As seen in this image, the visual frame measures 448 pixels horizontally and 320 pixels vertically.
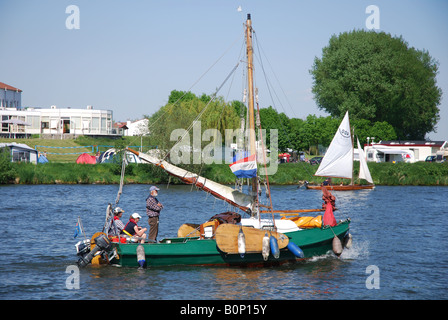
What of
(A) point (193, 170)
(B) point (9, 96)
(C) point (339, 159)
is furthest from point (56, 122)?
(C) point (339, 159)

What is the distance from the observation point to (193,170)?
61.9m

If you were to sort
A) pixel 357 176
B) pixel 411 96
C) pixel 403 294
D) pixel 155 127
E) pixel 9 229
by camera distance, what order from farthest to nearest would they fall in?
pixel 411 96
pixel 357 176
pixel 155 127
pixel 9 229
pixel 403 294

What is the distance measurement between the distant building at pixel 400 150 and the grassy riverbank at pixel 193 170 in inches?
446

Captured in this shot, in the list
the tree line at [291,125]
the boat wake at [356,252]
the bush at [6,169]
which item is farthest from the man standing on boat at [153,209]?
the tree line at [291,125]

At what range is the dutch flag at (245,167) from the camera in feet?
76.5

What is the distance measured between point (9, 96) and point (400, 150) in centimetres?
7283

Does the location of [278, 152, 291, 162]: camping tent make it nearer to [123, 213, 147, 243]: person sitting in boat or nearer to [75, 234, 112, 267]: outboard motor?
[123, 213, 147, 243]: person sitting in boat

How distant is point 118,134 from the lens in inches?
3964

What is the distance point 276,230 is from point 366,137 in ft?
232

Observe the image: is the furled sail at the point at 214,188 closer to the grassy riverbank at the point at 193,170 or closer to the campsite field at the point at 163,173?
the campsite field at the point at 163,173

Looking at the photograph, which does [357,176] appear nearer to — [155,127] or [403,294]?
[155,127]

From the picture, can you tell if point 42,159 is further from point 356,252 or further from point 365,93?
point 356,252

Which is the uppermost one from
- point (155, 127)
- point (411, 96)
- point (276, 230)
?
point (411, 96)
